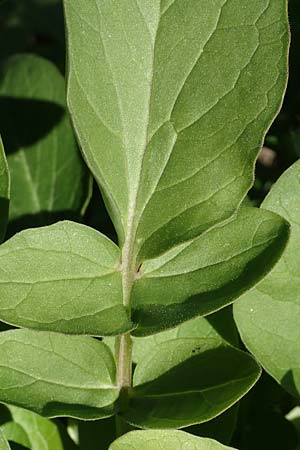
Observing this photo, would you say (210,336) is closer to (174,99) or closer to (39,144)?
(174,99)

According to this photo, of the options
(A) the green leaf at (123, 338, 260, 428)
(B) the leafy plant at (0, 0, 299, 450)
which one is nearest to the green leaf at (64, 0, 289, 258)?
→ (B) the leafy plant at (0, 0, 299, 450)

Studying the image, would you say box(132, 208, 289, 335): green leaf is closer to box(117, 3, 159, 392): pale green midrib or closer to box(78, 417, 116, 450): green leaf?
box(117, 3, 159, 392): pale green midrib

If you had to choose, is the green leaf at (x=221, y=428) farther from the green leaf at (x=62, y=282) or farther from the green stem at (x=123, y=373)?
the green leaf at (x=62, y=282)

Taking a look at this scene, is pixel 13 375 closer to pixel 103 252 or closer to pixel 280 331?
pixel 103 252

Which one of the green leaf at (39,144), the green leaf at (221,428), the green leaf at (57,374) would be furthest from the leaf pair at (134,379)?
the green leaf at (39,144)

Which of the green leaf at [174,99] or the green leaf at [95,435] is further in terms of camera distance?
the green leaf at [95,435]

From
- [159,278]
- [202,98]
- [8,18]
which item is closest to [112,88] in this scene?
[202,98]

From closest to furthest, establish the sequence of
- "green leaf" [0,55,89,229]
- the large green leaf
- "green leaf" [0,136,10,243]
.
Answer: "green leaf" [0,136,10,243] < the large green leaf < "green leaf" [0,55,89,229]
